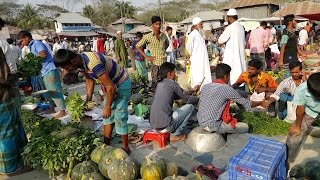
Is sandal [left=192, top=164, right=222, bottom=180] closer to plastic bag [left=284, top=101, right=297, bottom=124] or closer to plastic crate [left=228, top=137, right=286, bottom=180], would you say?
plastic crate [left=228, top=137, right=286, bottom=180]

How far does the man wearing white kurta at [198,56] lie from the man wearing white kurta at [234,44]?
0.58 m

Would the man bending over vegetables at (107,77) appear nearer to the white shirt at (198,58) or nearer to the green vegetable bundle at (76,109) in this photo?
the green vegetable bundle at (76,109)

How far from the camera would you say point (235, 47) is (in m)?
6.70

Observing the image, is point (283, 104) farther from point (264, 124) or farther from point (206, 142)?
point (206, 142)

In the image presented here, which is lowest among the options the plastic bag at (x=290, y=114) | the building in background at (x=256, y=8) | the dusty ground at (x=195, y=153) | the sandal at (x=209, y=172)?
the dusty ground at (x=195, y=153)

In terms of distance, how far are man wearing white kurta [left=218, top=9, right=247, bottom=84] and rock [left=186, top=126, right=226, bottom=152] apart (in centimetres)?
259

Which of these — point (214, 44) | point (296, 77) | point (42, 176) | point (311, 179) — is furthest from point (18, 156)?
point (214, 44)

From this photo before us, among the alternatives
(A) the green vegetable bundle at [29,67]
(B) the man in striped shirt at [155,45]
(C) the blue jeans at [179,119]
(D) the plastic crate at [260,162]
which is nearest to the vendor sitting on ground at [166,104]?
(C) the blue jeans at [179,119]

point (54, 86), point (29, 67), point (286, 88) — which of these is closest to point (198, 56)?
point (286, 88)

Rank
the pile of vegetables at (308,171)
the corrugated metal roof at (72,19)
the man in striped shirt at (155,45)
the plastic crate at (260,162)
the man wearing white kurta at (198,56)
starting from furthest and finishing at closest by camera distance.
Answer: the corrugated metal roof at (72,19)
the man wearing white kurta at (198,56)
the man in striped shirt at (155,45)
the pile of vegetables at (308,171)
the plastic crate at (260,162)

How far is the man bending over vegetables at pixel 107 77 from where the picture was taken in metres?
3.71

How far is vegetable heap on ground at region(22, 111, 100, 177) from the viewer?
3.73m

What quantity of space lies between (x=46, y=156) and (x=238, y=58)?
4639 mm

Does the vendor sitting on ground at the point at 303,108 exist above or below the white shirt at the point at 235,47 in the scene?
below
